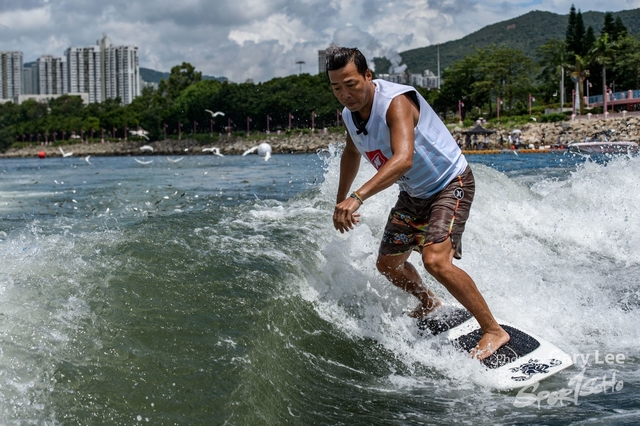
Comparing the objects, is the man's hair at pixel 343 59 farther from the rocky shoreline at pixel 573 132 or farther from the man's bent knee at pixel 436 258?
the rocky shoreline at pixel 573 132

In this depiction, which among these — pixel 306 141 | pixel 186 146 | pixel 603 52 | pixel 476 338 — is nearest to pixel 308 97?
pixel 306 141

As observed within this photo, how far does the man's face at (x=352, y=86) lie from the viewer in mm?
4113

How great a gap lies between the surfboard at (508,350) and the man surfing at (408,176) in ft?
0.35

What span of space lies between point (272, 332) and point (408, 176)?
139 centimetres

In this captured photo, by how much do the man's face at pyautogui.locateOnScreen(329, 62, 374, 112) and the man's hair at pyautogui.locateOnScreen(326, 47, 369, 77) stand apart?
0.07 ft

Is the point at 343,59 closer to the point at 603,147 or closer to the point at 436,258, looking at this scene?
the point at 436,258

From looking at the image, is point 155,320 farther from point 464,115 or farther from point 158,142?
point 158,142

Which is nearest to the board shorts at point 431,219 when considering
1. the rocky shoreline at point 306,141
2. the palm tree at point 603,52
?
the rocky shoreline at point 306,141

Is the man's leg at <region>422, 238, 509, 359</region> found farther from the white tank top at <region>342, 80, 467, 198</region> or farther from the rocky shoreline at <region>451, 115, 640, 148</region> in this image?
the rocky shoreline at <region>451, 115, 640, 148</region>

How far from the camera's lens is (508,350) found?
15.1 feet

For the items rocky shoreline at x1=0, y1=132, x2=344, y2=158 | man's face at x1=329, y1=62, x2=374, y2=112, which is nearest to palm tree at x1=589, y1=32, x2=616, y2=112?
rocky shoreline at x1=0, y1=132, x2=344, y2=158

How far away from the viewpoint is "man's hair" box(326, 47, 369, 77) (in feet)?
13.4

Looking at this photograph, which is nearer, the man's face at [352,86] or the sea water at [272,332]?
the sea water at [272,332]

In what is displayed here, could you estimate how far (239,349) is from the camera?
405 centimetres
